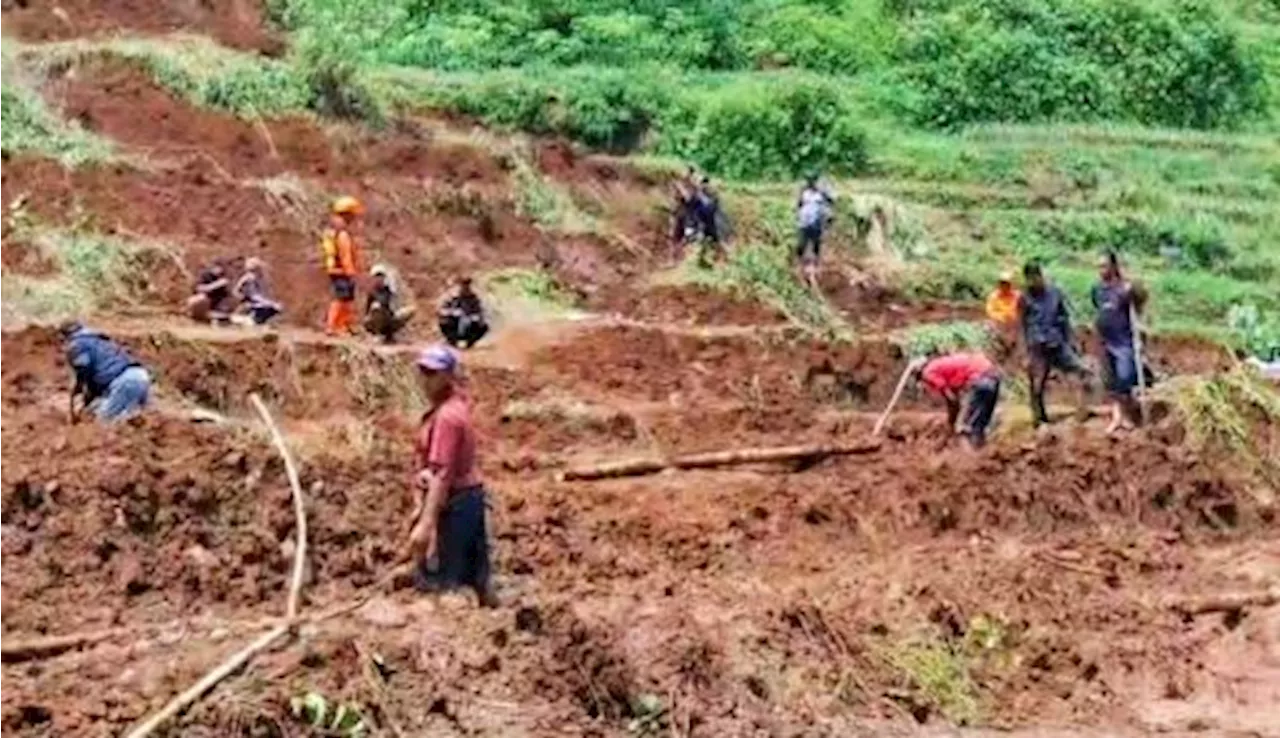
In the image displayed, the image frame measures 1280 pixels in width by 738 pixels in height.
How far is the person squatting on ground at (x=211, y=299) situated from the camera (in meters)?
20.6

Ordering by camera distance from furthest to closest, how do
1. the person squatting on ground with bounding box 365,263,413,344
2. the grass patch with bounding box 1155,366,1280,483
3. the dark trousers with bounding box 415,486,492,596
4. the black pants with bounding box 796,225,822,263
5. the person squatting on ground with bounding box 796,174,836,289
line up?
the black pants with bounding box 796,225,822,263, the person squatting on ground with bounding box 796,174,836,289, the person squatting on ground with bounding box 365,263,413,344, the grass patch with bounding box 1155,366,1280,483, the dark trousers with bounding box 415,486,492,596

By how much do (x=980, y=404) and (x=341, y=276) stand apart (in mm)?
5795

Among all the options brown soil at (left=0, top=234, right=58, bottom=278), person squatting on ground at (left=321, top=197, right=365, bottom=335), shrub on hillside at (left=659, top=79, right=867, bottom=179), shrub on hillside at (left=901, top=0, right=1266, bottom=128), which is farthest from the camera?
shrub on hillside at (left=901, top=0, right=1266, bottom=128)

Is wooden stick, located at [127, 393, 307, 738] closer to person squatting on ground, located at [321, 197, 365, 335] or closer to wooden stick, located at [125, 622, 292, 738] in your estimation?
wooden stick, located at [125, 622, 292, 738]

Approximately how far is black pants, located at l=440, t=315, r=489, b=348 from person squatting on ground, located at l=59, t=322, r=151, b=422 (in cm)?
495

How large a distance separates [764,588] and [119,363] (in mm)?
4581

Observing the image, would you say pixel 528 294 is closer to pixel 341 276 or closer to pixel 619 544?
pixel 341 276

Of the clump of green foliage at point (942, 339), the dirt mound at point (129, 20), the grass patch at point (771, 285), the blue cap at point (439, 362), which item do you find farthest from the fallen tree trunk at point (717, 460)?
the dirt mound at point (129, 20)

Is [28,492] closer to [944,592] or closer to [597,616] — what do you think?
[597,616]

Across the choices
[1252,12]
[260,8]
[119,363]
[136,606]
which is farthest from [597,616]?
[1252,12]

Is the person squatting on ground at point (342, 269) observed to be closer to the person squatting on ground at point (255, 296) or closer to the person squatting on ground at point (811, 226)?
the person squatting on ground at point (255, 296)

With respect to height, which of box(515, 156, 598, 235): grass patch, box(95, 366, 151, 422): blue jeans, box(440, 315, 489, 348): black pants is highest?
box(95, 366, 151, 422): blue jeans

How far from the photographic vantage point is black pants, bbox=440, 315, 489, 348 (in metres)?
20.6

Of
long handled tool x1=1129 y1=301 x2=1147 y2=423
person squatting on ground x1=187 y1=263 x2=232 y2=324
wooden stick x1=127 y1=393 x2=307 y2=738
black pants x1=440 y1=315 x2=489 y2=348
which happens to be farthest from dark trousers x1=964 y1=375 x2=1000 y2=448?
person squatting on ground x1=187 y1=263 x2=232 y2=324
